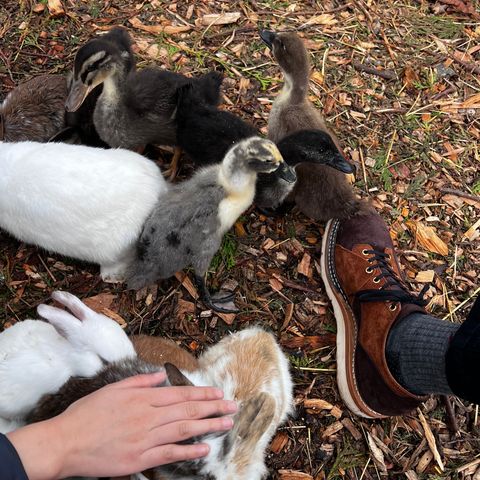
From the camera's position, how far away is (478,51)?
4.82 m

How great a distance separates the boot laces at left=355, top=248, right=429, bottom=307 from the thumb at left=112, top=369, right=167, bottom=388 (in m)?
1.64

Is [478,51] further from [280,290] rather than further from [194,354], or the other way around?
[194,354]

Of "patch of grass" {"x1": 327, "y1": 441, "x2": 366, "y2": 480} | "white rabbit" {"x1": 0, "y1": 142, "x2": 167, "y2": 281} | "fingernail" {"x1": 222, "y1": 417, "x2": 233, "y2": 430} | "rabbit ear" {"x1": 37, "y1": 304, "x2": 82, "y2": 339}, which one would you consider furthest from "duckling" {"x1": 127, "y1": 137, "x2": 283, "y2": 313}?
"patch of grass" {"x1": 327, "y1": 441, "x2": 366, "y2": 480}

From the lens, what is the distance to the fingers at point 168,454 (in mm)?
2053

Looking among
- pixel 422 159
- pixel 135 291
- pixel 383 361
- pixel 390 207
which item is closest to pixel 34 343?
pixel 135 291

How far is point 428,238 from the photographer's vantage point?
3877 mm

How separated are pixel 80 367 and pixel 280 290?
1.52 m

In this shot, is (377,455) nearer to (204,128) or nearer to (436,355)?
(436,355)

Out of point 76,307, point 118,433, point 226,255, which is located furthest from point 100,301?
point 118,433

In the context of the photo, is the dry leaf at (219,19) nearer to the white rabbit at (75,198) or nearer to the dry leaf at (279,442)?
the white rabbit at (75,198)

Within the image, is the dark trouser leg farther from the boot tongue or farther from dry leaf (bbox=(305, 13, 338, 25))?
dry leaf (bbox=(305, 13, 338, 25))

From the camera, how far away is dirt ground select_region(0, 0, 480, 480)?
3.27 m

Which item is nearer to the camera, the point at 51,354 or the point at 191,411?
the point at 191,411

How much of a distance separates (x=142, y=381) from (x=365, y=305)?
5.67ft
